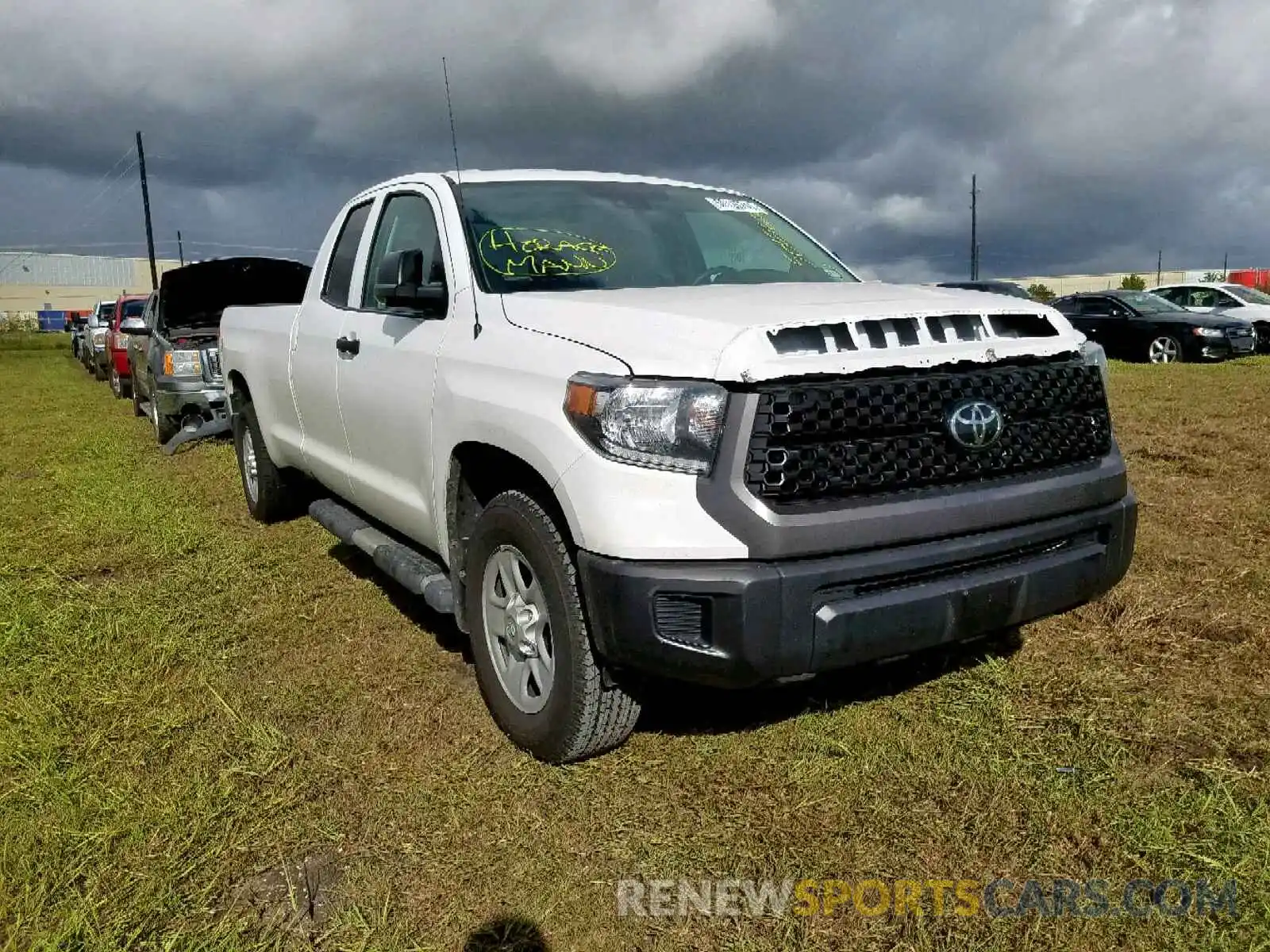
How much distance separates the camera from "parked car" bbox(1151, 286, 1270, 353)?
18016 millimetres

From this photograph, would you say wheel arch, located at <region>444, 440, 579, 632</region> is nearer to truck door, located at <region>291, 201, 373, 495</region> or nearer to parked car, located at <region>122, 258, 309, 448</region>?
truck door, located at <region>291, 201, 373, 495</region>

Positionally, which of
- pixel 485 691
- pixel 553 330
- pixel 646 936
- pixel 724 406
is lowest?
pixel 646 936

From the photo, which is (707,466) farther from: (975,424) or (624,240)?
(624,240)

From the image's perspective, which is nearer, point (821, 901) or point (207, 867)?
point (821, 901)

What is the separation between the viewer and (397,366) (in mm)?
3672

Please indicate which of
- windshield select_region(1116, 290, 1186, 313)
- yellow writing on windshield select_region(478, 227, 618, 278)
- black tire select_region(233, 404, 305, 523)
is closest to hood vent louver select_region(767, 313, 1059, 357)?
yellow writing on windshield select_region(478, 227, 618, 278)

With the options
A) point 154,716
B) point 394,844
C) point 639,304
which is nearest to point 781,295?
point 639,304

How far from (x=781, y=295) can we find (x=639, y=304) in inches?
17.8

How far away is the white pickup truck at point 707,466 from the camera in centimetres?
243

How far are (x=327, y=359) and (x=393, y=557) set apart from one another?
1.07 m

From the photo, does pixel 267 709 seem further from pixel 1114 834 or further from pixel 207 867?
pixel 1114 834

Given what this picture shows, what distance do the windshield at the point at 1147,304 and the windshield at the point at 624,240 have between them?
15023 mm

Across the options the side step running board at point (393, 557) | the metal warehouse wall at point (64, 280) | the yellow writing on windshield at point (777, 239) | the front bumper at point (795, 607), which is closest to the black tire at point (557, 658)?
the front bumper at point (795, 607)

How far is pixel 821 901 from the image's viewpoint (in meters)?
2.41
